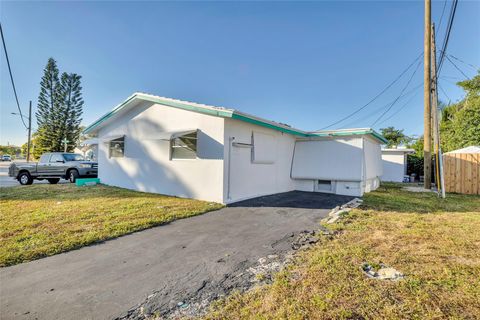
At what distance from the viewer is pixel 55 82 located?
29.4 m

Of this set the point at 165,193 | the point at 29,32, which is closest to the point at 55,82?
the point at 29,32

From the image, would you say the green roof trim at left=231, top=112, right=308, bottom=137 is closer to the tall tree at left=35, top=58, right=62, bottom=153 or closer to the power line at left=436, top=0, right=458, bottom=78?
the power line at left=436, top=0, right=458, bottom=78

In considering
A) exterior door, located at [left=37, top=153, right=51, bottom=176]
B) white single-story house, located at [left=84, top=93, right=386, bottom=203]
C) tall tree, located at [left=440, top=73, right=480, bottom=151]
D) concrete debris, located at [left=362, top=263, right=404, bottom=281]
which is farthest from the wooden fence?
exterior door, located at [left=37, top=153, right=51, bottom=176]

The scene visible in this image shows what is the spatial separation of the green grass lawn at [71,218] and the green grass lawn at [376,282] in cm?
319

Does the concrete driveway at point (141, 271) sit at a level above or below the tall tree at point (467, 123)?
below

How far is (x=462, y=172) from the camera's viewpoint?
36.4ft

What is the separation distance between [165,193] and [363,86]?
1652 cm

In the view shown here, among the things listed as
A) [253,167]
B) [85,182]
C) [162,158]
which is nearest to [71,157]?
[85,182]

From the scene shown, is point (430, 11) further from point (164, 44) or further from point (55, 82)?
point (55, 82)

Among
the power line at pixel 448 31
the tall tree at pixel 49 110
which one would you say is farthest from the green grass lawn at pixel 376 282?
the tall tree at pixel 49 110

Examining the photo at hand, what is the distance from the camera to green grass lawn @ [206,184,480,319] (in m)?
2.10

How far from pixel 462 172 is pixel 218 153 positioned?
489 inches

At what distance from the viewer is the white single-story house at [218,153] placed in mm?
7391

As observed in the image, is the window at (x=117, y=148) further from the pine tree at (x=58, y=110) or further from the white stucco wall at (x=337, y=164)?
the pine tree at (x=58, y=110)
